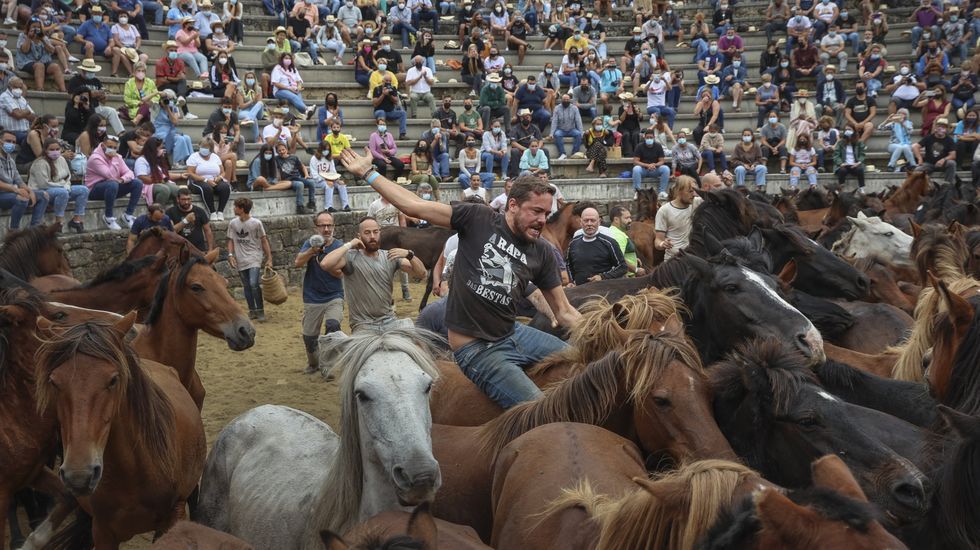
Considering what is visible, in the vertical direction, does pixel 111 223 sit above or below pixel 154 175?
below

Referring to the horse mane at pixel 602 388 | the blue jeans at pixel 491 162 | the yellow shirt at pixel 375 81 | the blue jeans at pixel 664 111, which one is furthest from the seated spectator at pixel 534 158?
the horse mane at pixel 602 388

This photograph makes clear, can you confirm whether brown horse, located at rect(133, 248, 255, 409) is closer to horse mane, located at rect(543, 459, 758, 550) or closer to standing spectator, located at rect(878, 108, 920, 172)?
horse mane, located at rect(543, 459, 758, 550)

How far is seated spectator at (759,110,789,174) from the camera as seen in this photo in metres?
22.4

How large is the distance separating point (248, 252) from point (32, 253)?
4465 millimetres

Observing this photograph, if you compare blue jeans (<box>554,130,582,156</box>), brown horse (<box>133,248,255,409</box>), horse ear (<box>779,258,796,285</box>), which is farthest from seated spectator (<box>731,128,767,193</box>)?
brown horse (<box>133,248,255,409</box>)

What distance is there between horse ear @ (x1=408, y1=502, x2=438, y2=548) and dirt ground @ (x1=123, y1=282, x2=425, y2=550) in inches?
230

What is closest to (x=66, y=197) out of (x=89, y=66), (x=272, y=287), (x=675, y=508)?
(x=272, y=287)

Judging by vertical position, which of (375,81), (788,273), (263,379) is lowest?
(263,379)

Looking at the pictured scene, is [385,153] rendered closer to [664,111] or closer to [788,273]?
[664,111]

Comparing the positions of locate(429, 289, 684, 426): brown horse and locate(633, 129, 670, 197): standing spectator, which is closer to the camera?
locate(429, 289, 684, 426): brown horse

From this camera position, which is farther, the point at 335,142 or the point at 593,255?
the point at 335,142

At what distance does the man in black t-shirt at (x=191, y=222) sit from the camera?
13289 millimetres

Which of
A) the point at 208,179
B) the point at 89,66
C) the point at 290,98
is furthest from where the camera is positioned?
the point at 290,98

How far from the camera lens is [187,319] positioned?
762 cm
